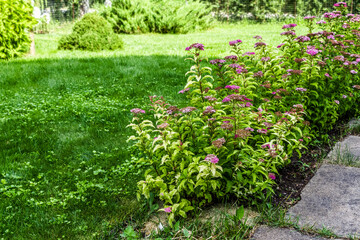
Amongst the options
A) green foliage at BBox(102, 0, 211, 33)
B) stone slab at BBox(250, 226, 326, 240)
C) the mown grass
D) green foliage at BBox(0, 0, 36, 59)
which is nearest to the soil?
stone slab at BBox(250, 226, 326, 240)

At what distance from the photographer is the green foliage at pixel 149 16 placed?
14102mm

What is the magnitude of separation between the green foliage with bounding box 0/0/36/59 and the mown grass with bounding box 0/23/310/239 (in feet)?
2.20

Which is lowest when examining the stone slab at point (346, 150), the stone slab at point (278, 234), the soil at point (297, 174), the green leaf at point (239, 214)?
the stone slab at point (278, 234)

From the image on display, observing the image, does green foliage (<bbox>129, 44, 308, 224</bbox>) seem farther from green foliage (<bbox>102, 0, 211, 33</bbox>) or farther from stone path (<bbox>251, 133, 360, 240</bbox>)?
green foliage (<bbox>102, 0, 211, 33</bbox>)

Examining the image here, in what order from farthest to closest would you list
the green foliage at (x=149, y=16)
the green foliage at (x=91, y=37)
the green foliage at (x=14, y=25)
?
the green foliage at (x=149, y=16), the green foliage at (x=91, y=37), the green foliage at (x=14, y=25)

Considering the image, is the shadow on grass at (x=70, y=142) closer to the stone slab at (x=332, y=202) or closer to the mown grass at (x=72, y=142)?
the mown grass at (x=72, y=142)

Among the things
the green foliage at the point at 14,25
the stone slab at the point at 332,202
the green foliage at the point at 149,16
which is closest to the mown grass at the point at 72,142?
the green foliage at the point at 14,25

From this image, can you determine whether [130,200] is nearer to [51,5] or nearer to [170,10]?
[170,10]

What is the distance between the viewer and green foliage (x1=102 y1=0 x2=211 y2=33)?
1410cm

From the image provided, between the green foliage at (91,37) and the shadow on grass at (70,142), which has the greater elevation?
the green foliage at (91,37)

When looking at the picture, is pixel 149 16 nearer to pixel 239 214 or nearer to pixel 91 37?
pixel 91 37

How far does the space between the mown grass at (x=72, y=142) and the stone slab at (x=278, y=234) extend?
2.78ft

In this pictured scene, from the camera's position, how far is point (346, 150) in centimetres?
307

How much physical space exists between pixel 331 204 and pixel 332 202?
0.03 m
